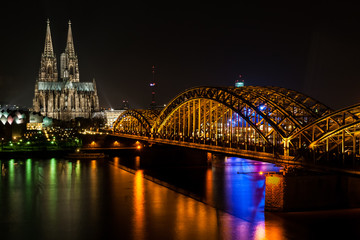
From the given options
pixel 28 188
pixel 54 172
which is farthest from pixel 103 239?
pixel 54 172

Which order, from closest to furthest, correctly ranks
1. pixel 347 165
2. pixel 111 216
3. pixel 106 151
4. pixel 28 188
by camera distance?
pixel 347 165
pixel 111 216
pixel 28 188
pixel 106 151

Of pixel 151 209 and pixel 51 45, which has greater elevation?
pixel 51 45

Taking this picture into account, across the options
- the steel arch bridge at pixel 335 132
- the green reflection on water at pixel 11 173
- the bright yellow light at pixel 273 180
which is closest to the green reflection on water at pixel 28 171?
the green reflection on water at pixel 11 173

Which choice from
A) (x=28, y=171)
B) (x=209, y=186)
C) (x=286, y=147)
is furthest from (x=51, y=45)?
(x=286, y=147)

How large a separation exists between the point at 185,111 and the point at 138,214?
28131 mm

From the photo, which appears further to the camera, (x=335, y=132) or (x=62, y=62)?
(x=62, y=62)

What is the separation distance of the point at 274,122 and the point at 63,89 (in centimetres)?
13957

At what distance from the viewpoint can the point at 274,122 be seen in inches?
1442

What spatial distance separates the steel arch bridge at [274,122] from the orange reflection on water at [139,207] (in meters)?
6.20

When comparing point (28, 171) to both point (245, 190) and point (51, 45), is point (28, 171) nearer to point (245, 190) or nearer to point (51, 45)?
point (245, 190)

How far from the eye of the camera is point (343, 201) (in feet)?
97.6

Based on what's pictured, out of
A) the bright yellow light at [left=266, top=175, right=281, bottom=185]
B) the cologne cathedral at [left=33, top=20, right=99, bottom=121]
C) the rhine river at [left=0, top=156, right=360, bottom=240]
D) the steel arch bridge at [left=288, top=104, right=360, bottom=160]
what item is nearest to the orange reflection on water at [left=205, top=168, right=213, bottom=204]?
the rhine river at [left=0, top=156, right=360, bottom=240]

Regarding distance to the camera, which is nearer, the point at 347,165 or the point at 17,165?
the point at 347,165

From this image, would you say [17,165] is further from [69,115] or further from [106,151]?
[69,115]
